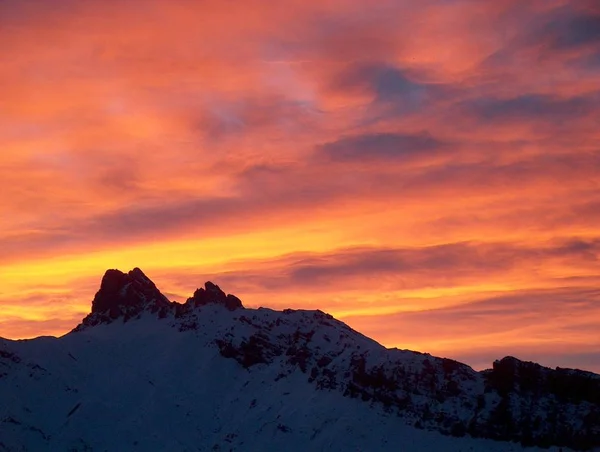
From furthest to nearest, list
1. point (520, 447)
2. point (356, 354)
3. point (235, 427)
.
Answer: point (356, 354)
point (235, 427)
point (520, 447)

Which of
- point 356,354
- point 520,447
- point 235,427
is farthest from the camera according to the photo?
point 356,354

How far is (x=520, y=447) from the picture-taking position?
163m

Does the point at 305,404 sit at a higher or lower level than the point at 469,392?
lower

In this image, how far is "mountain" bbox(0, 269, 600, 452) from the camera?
548ft

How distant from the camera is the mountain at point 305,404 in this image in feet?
548

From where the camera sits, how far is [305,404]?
181m

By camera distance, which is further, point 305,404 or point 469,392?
point 305,404

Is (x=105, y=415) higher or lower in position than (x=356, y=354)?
lower

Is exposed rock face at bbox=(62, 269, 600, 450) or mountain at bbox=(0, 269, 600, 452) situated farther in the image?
mountain at bbox=(0, 269, 600, 452)

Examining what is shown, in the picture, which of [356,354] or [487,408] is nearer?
[487,408]

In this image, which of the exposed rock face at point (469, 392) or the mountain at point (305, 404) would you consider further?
the mountain at point (305, 404)

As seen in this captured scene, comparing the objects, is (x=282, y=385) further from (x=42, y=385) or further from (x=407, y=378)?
(x=42, y=385)

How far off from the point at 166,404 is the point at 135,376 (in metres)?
13.3

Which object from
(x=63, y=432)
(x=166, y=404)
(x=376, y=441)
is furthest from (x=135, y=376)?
(x=376, y=441)
